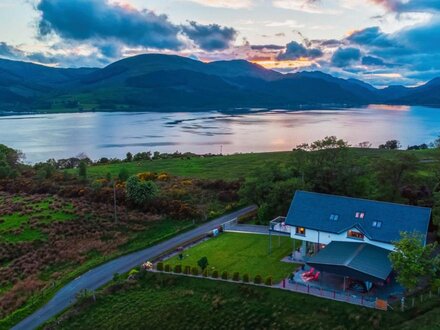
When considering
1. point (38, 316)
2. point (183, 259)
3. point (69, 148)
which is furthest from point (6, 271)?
point (69, 148)

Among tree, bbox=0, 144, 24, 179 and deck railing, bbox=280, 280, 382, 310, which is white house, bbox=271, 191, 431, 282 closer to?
deck railing, bbox=280, 280, 382, 310

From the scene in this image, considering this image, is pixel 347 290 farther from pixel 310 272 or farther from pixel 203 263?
pixel 203 263

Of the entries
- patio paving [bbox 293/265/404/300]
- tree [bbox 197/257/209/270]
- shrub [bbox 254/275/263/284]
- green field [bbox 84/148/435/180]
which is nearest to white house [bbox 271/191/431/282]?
patio paving [bbox 293/265/404/300]

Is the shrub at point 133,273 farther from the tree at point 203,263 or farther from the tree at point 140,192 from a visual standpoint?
the tree at point 140,192

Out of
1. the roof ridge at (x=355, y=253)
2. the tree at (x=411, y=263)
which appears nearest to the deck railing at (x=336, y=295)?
the roof ridge at (x=355, y=253)

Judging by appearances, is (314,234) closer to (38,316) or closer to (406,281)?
(406,281)
